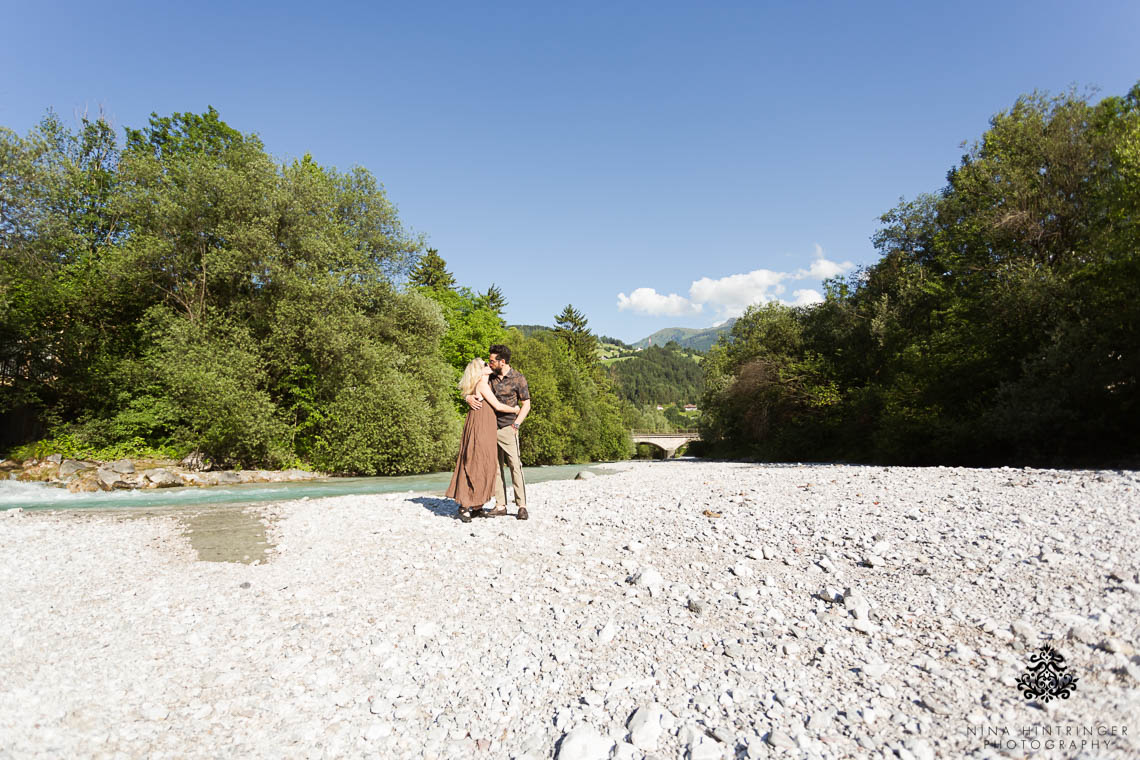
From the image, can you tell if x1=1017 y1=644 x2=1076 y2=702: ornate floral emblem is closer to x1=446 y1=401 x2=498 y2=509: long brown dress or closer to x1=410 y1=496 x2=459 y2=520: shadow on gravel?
x1=446 y1=401 x2=498 y2=509: long brown dress

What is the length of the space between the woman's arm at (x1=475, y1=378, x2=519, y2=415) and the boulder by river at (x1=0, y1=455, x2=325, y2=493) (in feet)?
56.0

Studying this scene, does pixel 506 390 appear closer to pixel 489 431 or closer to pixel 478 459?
pixel 489 431


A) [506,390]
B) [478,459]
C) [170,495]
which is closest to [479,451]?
[478,459]

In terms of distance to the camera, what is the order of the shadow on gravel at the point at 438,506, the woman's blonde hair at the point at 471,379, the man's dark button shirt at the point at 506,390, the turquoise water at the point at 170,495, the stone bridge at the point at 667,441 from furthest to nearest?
1. the stone bridge at the point at 667,441
2. the turquoise water at the point at 170,495
3. the shadow on gravel at the point at 438,506
4. the man's dark button shirt at the point at 506,390
5. the woman's blonde hair at the point at 471,379

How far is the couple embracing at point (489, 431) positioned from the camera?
9117 millimetres

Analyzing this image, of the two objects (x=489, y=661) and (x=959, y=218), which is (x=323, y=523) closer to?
(x=489, y=661)

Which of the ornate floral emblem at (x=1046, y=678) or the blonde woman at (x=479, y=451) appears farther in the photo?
the blonde woman at (x=479, y=451)

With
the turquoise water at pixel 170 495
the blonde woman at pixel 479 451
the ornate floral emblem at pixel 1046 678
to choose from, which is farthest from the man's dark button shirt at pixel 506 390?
the ornate floral emblem at pixel 1046 678

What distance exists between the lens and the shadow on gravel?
10.2 m

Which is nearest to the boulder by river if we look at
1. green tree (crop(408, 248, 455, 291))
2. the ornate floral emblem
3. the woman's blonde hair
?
the woman's blonde hair

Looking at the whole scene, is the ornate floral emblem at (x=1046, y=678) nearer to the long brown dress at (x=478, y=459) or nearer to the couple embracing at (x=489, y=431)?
the couple embracing at (x=489, y=431)

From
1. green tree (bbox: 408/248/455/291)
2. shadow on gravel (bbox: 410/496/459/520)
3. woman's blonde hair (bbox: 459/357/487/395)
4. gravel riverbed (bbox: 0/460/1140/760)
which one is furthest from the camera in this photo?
green tree (bbox: 408/248/455/291)

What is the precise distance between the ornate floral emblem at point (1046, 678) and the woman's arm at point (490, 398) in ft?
23.2

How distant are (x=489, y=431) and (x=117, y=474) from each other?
732 inches
